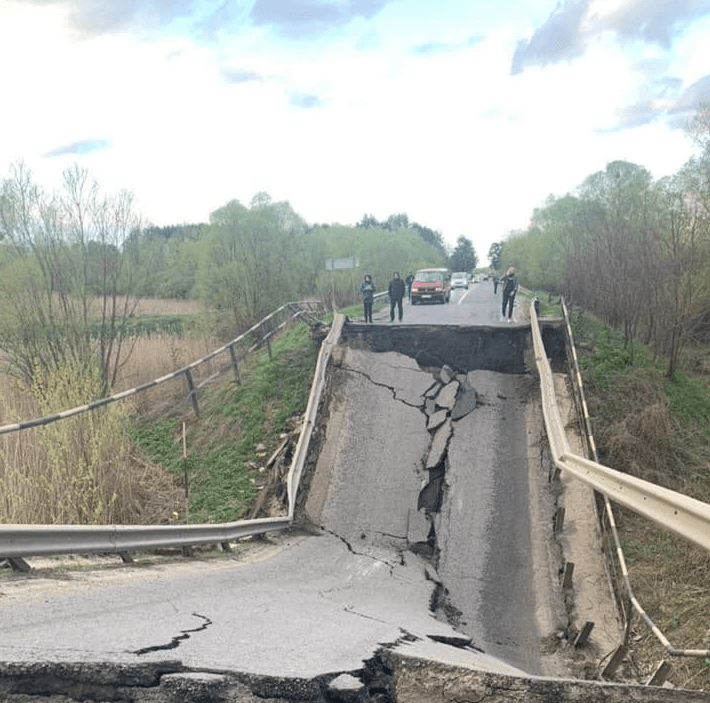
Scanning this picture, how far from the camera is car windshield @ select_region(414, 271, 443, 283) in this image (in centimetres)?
3394

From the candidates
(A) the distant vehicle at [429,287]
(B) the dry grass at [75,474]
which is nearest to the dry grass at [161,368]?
(B) the dry grass at [75,474]

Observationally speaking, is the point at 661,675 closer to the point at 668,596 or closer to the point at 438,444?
the point at 668,596

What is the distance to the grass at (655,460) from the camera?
6.84m

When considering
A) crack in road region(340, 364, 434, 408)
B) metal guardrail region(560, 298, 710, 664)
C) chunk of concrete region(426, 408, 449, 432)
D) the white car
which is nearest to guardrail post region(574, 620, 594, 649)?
metal guardrail region(560, 298, 710, 664)

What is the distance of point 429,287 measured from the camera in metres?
33.5

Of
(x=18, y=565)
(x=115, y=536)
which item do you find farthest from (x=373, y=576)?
(x=18, y=565)

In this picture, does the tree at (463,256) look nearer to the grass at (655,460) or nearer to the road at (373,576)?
the grass at (655,460)

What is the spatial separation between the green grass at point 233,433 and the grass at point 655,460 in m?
5.76

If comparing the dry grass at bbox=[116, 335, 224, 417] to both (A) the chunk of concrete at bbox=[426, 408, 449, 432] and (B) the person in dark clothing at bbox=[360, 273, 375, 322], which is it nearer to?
(B) the person in dark clothing at bbox=[360, 273, 375, 322]

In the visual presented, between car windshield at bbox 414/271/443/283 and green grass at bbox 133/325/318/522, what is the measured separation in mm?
19466

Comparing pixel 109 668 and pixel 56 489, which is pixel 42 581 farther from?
pixel 56 489

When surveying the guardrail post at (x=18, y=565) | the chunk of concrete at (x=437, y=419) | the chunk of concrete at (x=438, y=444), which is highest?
the chunk of concrete at (x=437, y=419)

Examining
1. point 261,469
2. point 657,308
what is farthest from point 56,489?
point 657,308

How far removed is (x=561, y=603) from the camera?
25.9 ft
